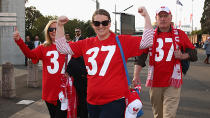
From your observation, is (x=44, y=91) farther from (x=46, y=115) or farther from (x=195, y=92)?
(x=195, y=92)

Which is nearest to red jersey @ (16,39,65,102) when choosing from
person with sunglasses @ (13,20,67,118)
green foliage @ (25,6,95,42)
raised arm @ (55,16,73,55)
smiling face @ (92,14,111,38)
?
person with sunglasses @ (13,20,67,118)

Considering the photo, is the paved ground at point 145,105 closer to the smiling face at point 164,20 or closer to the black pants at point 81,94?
the black pants at point 81,94

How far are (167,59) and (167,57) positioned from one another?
0.09 feet

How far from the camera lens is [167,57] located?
378 centimetres

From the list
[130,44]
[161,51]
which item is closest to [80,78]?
[161,51]

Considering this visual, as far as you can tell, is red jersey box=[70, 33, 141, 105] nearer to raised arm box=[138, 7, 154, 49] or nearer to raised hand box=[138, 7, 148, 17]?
raised arm box=[138, 7, 154, 49]

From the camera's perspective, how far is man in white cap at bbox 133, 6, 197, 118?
3779 millimetres

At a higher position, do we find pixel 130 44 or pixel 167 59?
pixel 130 44

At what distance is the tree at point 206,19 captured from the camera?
232ft

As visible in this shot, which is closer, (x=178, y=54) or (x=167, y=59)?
(x=178, y=54)

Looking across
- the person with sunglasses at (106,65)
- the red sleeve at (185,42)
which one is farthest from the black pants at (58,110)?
the red sleeve at (185,42)

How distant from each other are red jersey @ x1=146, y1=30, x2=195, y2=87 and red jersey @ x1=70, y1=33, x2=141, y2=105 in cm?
115

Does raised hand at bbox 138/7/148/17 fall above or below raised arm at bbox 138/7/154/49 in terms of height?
above

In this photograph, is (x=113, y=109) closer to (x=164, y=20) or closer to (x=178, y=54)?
(x=178, y=54)
